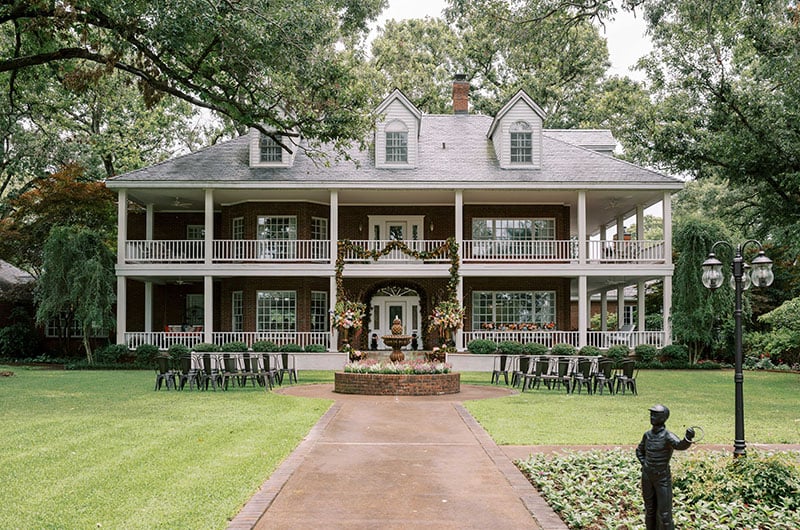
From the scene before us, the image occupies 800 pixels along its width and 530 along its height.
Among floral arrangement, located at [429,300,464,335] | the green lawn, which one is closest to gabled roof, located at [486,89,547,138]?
floral arrangement, located at [429,300,464,335]

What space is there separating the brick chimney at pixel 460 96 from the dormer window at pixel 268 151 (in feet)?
28.5

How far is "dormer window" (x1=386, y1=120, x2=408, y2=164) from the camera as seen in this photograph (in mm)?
27969

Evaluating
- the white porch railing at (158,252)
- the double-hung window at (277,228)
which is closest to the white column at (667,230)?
the double-hung window at (277,228)

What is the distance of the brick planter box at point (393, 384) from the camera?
16.9m

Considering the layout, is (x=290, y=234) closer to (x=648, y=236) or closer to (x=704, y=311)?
(x=704, y=311)

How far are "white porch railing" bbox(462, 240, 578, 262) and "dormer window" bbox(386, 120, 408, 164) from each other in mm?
4016

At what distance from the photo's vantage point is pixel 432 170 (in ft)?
89.7

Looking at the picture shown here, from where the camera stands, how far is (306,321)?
28359 millimetres

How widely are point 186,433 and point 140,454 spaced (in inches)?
63.6

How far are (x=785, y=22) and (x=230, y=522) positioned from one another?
22702 mm

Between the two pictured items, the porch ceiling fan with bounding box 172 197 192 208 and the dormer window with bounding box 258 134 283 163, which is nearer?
the dormer window with bounding box 258 134 283 163

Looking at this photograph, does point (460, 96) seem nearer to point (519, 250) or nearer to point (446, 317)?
point (519, 250)

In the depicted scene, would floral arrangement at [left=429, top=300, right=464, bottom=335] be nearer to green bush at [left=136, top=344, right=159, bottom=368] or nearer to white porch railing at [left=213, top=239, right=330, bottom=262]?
white porch railing at [left=213, top=239, right=330, bottom=262]

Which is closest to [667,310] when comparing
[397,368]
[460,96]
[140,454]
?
[460,96]
